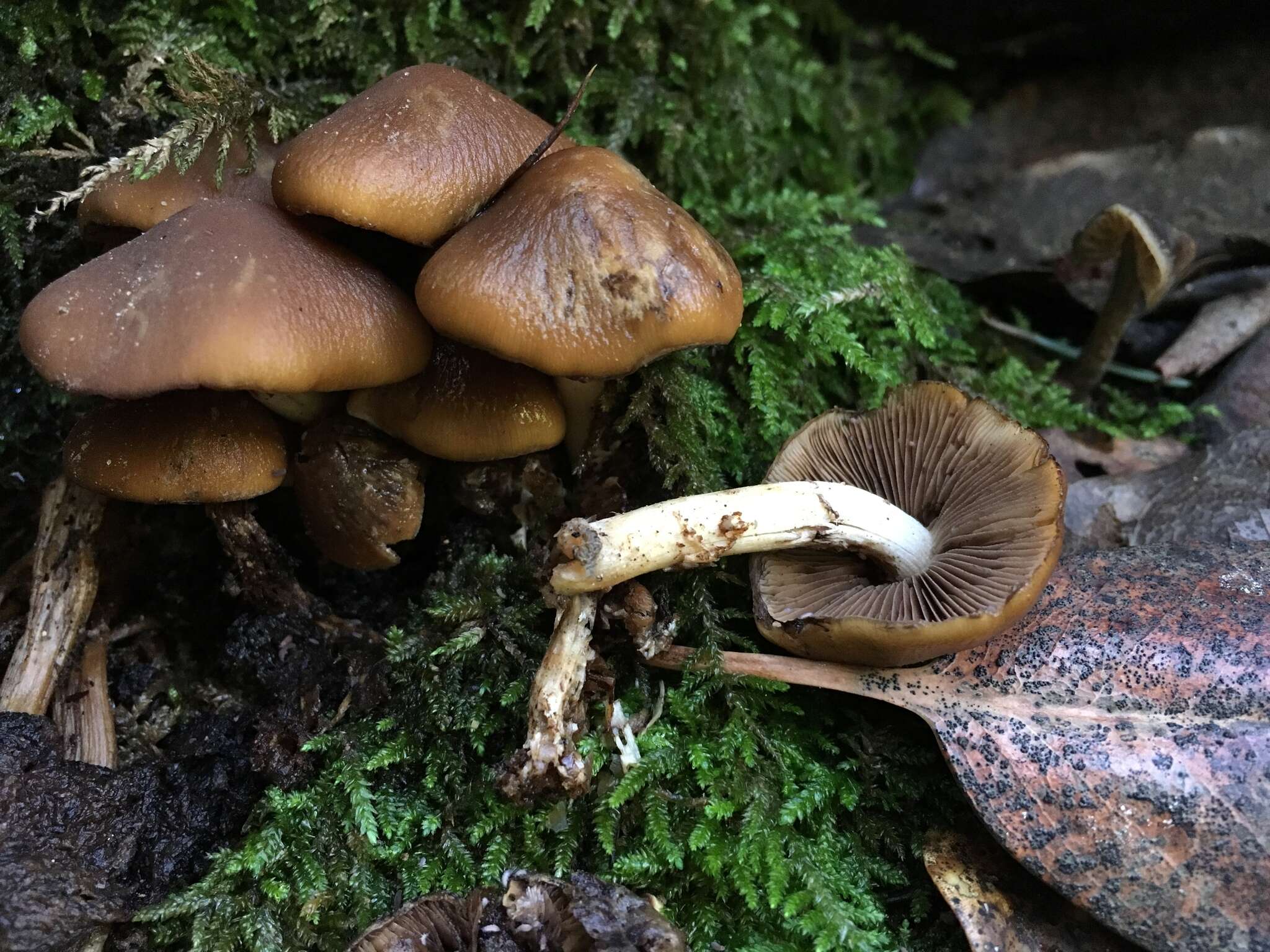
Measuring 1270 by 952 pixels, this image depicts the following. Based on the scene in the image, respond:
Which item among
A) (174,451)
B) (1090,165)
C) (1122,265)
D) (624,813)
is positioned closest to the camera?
(624,813)

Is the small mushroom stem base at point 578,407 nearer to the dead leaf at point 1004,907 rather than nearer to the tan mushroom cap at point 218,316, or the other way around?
the tan mushroom cap at point 218,316

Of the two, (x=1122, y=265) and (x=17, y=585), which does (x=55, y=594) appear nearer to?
(x=17, y=585)

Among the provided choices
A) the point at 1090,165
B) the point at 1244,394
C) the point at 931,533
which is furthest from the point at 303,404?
the point at 1090,165

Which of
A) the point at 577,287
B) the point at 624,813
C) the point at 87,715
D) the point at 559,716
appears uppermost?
the point at 577,287

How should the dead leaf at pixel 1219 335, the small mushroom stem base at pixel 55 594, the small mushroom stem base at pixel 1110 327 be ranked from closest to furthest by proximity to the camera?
1. the small mushroom stem base at pixel 55 594
2. the small mushroom stem base at pixel 1110 327
3. the dead leaf at pixel 1219 335

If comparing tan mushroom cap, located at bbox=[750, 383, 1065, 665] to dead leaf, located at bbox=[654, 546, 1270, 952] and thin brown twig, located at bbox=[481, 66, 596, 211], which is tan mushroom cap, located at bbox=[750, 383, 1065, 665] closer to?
dead leaf, located at bbox=[654, 546, 1270, 952]

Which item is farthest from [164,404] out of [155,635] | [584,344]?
[584,344]

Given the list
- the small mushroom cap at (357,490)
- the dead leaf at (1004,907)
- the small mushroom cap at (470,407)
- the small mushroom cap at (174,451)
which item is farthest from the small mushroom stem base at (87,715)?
the dead leaf at (1004,907)

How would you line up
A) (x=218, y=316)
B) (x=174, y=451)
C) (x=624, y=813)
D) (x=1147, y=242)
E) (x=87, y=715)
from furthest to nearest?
(x=1147, y=242)
(x=87, y=715)
(x=174, y=451)
(x=624, y=813)
(x=218, y=316)
